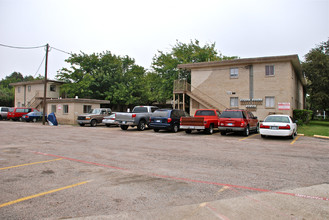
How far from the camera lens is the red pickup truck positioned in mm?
15703

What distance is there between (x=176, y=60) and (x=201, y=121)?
1803 cm

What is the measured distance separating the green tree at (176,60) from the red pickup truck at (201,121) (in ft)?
49.1

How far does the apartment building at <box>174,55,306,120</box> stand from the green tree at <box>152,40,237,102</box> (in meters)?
5.30

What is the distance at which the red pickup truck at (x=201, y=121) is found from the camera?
15703mm

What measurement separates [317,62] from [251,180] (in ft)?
92.2

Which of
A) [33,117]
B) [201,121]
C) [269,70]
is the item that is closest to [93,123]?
[33,117]

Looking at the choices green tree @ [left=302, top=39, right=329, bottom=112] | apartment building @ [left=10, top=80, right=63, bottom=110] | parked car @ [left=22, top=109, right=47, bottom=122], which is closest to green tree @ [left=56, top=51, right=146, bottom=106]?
apartment building @ [left=10, top=80, right=63, bottom=110]

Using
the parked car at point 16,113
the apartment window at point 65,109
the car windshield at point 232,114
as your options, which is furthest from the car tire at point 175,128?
the parked car at point 16,113

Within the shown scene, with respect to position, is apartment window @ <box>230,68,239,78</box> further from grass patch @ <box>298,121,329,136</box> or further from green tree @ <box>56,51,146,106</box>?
green tree @ <box>56,51,146,106</box>

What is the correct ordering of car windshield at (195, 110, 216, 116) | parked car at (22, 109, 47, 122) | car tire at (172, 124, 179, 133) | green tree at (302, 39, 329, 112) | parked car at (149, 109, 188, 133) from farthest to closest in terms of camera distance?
parked car at (22, 109, 47, 122)
green tree at (302, 39, 329, 112)
car tire at (172, 124, 179, 133)
car windshield at (195, 110, 216, 116)
parked car at (149, 109, 188, 133)

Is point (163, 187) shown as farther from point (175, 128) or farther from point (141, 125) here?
point (141, 125)

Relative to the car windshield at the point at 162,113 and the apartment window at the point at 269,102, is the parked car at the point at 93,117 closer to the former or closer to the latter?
the car windshield at the point at 162,113

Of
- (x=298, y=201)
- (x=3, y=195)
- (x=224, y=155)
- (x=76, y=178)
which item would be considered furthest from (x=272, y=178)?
(x=3, y=195)

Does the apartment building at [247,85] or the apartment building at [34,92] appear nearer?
the apartment building at [247,85]
